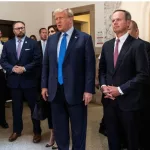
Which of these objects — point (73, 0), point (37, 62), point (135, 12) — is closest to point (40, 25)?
point (73, 0)

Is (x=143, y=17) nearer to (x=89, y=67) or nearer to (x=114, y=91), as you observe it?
(x=89, y=67)

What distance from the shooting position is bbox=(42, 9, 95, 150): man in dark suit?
2029 mm

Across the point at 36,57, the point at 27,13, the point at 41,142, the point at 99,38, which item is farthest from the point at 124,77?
the point at 27,13

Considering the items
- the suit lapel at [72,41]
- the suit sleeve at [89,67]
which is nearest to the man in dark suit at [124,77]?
the suit sleeve at [89,67]

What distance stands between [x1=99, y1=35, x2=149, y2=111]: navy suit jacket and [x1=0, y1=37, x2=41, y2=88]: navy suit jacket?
1172 millimetres

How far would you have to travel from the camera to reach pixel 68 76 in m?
2.04

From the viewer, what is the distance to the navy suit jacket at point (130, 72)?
6.13 ft

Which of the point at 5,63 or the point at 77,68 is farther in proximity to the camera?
the point at 5,63

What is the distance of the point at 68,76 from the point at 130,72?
0.52 meters

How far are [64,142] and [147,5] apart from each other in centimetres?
274

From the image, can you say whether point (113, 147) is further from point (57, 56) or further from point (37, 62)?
point (37, 62)

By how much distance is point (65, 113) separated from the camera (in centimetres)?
221

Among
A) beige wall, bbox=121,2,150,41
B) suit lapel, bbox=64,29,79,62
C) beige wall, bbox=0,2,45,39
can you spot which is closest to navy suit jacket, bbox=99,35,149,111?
suit lapel, bbox=64,29,79,62

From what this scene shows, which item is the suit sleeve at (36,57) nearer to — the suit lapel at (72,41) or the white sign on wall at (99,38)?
the suit lapel at (72,41)
